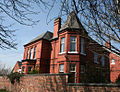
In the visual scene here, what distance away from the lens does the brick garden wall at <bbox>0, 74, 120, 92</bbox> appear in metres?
5.83

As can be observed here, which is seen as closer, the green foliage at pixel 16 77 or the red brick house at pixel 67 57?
the green foliage at pixel 16 77

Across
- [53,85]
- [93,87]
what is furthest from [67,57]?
[93,87]

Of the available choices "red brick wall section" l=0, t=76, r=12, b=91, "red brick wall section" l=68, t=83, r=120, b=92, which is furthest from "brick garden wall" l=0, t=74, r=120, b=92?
"red brick wall section" l=0, t=76, r=12, b=91

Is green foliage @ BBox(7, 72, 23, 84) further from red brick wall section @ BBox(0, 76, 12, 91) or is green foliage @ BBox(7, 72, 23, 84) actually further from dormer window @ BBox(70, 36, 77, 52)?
dormer window @ BBox(70, 36, 77, 52)

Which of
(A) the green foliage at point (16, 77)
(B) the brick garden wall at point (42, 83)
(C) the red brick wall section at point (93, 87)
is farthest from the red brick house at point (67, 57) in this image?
(A) the green foliage at point (16, 77)

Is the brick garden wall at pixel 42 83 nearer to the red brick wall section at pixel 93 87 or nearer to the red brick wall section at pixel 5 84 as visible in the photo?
the red brick wall section at pixel 93 87

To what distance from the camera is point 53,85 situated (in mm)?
8125

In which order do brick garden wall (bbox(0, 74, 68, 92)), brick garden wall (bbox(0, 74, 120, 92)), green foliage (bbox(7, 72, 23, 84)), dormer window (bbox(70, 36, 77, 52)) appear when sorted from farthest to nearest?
dormer window (bbox(70, 36, 77, 52)), green foliage (bbox(7, 72, 23, 84)), brick garden wall (bbox(0, 74, 68, 92)), brick garden wall (bbox(0, 74, 120, 92))

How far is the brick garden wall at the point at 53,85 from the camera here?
5.83m

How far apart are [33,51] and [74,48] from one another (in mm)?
8421

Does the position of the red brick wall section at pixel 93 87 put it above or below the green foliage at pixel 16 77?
above

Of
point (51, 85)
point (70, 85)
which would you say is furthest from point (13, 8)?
point (51, 85)

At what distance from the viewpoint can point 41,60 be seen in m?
18.2

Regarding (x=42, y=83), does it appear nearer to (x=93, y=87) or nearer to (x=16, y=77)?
(x=93, y=87)
